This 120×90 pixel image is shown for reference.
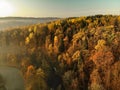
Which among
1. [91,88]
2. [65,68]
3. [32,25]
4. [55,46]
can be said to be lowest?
[91,88]

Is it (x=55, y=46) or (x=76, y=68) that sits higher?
(x=55, y=46)

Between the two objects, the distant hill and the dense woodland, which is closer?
the distant hill

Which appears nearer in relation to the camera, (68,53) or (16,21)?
(16,21)

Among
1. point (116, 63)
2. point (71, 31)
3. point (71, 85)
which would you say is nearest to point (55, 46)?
point (71, 31)

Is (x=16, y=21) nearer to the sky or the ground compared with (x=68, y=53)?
nearer to the sky

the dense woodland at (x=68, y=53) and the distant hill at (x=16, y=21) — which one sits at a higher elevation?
the distant hill at (x=16, y=21)

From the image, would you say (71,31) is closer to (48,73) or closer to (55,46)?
(55,46)

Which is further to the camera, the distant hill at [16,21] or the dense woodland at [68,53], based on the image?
the dense woodland at [68,53]

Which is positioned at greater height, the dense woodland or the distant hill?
the distant hill
